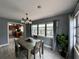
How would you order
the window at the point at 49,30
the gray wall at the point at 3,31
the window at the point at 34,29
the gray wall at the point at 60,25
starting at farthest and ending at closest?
the window at the point at 34,29
the gray wall at the point at 3,31
the window at the point at 49,30
the gray wall at the point at 60,25

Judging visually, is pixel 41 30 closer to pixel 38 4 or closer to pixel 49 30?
pixel 49 30

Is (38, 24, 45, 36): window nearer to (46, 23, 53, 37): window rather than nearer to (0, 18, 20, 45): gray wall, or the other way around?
(46, 23, 53, 37): window

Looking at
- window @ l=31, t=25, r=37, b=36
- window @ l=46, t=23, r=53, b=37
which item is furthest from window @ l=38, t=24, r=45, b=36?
window @ l=31, t=25, r=37, b=36

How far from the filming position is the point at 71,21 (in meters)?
3.22

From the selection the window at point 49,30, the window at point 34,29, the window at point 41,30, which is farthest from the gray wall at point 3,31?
the window at point 49,30

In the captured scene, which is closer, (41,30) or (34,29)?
(41,30)

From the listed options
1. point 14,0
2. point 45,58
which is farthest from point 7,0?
point 45,58

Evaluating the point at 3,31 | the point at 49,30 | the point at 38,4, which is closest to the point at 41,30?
the point at 49,30

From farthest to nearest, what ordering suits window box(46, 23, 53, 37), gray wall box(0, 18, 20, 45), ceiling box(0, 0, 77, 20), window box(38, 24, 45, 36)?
window box(38, 24, 45, 36)
gray wall box(0, 18, 20, 45)
window box(46, 23, 53, 37)
ceiling box(0, 0, 77, 20)

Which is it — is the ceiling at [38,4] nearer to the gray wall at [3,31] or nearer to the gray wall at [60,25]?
the gray wall at [60,25]

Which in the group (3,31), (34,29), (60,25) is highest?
(60,25)

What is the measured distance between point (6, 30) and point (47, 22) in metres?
3.49

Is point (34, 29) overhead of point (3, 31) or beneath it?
overhead

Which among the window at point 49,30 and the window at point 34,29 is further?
the window at point 34,29
